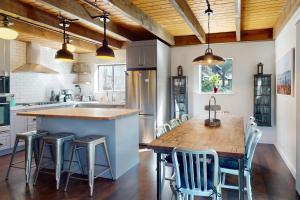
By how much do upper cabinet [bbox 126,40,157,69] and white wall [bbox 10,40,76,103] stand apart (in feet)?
7.63

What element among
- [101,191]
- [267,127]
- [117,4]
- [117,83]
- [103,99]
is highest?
[117,4]

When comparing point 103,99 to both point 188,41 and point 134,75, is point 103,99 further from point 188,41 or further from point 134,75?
point 188,41

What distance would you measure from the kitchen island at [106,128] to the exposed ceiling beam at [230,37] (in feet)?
9.97

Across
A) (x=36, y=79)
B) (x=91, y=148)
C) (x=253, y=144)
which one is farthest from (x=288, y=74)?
(x=36, y=79)

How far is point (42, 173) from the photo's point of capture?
379 centimetres

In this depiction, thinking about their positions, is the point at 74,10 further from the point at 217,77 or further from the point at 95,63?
the point at 217,77

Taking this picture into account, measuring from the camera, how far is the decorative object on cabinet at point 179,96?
6.17 m

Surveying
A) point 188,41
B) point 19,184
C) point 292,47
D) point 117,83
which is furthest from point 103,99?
point 292,47

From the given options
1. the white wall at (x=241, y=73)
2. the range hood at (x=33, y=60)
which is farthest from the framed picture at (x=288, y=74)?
Answer: the range hood at (x=33, y=60)

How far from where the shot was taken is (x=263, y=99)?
18.3 ft

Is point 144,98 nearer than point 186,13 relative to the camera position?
No

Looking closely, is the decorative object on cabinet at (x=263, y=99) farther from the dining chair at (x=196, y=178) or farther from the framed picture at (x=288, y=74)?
the dining chair at (x=196, y=178)

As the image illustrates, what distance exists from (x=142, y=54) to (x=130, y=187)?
11.1 feet

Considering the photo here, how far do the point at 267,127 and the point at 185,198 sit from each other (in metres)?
4.03
